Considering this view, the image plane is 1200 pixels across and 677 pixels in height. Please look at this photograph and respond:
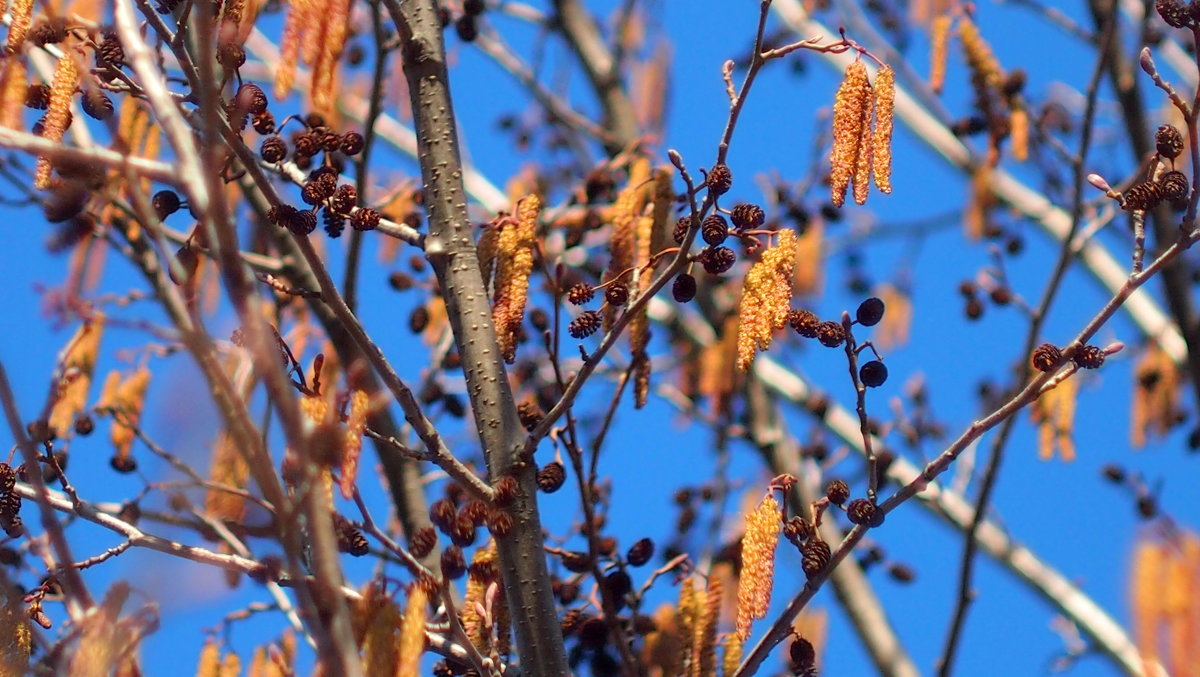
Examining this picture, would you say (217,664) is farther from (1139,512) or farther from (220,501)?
(1139,512)

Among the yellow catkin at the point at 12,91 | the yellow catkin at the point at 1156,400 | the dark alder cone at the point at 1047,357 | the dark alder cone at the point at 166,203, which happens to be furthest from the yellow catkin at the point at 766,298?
the yellow catkin at the point at 1156,400

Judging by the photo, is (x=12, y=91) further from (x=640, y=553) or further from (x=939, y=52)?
(x=939, y=52)

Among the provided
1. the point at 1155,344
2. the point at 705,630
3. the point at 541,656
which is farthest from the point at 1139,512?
the point at 541,656

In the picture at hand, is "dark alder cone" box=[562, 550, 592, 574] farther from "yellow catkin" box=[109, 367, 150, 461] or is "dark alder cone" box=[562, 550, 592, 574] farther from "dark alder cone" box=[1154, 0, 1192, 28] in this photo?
"dark alder cone" box=[1154, 0, 1192, 28]

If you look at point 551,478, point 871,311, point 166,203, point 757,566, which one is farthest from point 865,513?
point 166,203

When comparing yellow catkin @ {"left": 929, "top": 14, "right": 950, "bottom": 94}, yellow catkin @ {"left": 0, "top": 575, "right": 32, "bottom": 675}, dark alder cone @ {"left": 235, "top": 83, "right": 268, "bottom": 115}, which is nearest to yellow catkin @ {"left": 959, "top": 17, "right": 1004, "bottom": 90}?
yellow catkin @ {"left": 929, "top": 14, "right": 950, "bottom": 94}

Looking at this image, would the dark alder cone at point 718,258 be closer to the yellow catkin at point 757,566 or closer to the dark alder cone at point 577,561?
the yellow catkin at point 757,566

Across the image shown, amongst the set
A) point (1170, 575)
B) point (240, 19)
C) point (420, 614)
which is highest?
point (240, 19)
